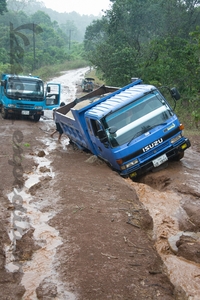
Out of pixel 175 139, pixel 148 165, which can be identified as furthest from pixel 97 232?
pixel 175 139

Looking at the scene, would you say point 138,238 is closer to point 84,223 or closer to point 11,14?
point 84,223

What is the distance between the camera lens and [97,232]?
17.9ft

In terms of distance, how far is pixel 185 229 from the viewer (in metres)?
6.25

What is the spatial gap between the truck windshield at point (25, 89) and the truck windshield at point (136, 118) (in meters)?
10.1

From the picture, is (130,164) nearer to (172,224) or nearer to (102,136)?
(102,136)

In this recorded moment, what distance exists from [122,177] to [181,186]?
58.4 inches

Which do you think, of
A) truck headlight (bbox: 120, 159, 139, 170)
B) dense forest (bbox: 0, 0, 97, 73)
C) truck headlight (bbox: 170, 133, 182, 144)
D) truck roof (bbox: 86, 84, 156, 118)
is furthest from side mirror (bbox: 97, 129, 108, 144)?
dense forest (bbox: 0, 0, 97, 73)

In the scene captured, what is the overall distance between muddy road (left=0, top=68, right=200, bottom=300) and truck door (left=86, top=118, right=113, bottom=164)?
1.10ft

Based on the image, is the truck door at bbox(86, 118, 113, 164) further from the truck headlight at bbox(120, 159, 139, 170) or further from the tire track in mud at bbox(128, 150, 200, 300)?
the tire track in mud at bbox(128, 150, 200, 300)

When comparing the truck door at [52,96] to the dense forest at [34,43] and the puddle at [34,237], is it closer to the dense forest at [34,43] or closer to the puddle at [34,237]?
the puddle at [34,237]

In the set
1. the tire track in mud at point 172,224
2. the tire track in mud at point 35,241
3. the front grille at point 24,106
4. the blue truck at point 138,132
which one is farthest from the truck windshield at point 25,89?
the tire track in mud at point 172,224

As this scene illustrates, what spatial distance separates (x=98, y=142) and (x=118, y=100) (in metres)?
1.15

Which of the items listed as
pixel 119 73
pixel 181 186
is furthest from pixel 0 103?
pixel 181 186

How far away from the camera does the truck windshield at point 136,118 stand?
8328mm
